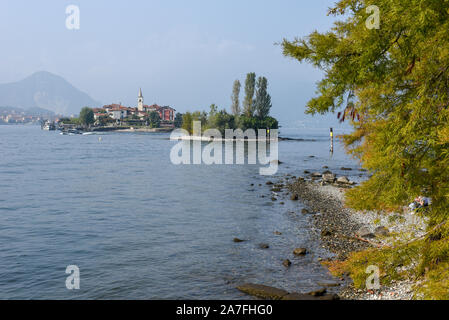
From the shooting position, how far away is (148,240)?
23094 mm

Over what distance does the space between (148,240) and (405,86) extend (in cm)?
1746

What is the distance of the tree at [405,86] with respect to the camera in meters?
7.84

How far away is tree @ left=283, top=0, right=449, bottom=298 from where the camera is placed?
25.7 ft

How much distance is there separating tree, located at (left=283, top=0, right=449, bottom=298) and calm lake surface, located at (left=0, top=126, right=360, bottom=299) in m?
7.52

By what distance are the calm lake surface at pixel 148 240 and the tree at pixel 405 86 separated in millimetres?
7522

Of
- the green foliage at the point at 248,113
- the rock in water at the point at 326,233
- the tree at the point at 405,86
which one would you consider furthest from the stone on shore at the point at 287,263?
the green foliage at the point at 248,113

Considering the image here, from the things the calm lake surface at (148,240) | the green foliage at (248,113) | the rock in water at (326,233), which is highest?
the green foliage at (248,113)

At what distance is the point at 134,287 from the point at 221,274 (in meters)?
3.96

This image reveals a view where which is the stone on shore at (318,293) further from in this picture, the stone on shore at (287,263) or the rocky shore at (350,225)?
the stone on shore at (287,263)

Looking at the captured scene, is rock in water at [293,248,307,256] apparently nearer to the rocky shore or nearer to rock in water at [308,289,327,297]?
the rocky shore

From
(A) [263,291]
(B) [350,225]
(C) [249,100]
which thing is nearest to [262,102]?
(C) [249,100]

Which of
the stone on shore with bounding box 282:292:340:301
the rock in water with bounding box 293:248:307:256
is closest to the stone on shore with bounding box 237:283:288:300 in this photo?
the stone on shore with bounding box 282:292:340:301

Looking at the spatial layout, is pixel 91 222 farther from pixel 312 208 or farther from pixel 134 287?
pixel 312 208

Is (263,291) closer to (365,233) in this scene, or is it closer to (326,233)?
(326,233)
